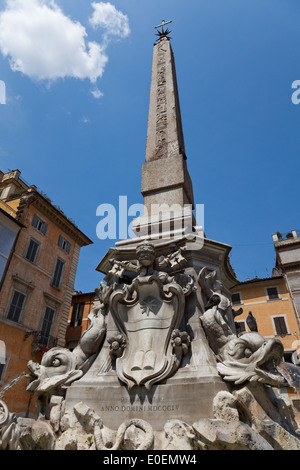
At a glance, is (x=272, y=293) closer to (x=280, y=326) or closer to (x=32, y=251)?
(x=280, y=326)

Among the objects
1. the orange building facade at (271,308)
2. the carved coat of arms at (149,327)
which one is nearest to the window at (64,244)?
the orange building facade at (271,308)

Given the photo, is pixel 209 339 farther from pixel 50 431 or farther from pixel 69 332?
pixel 69 332

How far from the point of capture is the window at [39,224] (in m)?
18.9

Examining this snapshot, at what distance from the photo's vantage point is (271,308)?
2297 cm

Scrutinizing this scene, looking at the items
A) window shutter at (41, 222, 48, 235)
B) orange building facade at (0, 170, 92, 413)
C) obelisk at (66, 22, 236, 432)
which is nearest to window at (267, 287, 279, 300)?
orange building facade at (0, 170, 92, 413)

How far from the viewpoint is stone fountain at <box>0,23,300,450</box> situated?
108 inches

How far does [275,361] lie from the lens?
301cm

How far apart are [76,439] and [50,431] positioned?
11.5 inches

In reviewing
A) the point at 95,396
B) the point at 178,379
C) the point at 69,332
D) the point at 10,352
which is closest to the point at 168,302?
the point at 178,379

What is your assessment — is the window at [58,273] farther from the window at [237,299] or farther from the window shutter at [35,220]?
the window at [237,299]

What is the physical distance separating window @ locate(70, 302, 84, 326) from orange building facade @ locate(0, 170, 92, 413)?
4914 mm

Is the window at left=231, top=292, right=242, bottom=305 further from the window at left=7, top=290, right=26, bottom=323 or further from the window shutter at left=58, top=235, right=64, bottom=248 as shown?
the window at left=7, top=290, right=26, bottom=323

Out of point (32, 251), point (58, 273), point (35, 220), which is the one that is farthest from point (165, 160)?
point (58, 273)

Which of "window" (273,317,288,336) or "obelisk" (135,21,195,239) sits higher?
"window" (273,317,288,336)
